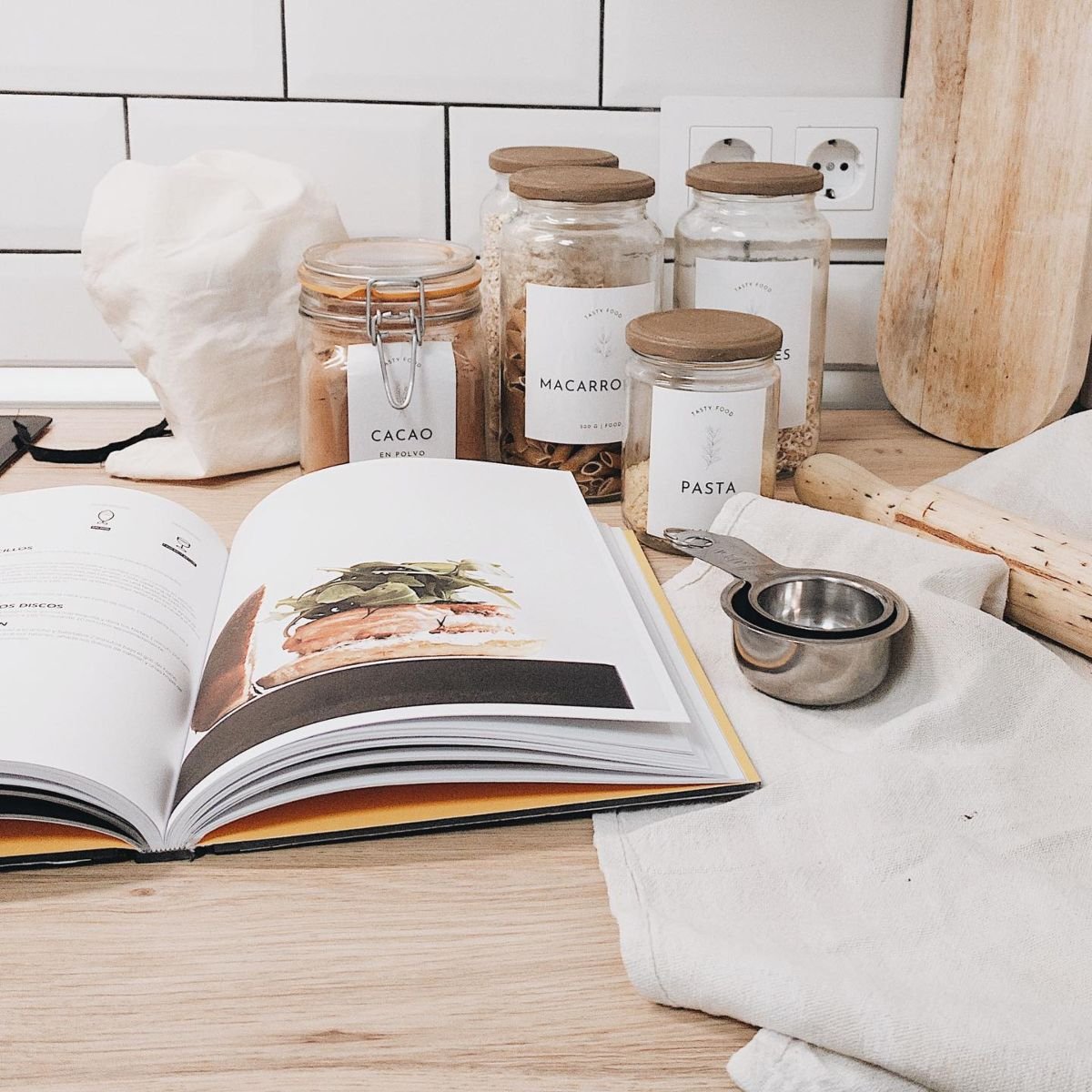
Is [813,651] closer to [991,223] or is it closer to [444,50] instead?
[991,223]

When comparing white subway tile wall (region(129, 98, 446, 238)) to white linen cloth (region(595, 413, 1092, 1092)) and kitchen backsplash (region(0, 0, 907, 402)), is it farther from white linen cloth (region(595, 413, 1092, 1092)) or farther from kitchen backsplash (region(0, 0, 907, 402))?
white linen cloth (region(595, 413, 1092, 1092))

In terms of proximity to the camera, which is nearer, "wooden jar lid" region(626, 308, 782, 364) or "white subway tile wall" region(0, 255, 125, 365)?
"wooden jar lid" region(626, 308, 782, 364)

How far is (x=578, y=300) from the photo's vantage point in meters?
0.84

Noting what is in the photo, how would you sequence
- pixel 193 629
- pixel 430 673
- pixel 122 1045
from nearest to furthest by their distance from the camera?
pixel 122 1045 → pixel 430 673 → pixel 193 629

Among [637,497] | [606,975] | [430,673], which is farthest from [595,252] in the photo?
[606,975]

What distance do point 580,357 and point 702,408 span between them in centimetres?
13

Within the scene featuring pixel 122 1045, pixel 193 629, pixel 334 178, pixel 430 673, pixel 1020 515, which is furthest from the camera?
pixel 334 178

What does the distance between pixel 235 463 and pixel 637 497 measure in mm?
331

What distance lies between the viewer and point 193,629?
0.64 meters

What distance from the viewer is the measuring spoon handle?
641 millimetres

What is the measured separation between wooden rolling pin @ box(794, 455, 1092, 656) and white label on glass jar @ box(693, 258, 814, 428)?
0.41 ft

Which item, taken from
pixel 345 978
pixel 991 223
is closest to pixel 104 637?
pixel 345 978

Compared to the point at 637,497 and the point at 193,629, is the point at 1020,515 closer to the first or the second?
the point at 637,497

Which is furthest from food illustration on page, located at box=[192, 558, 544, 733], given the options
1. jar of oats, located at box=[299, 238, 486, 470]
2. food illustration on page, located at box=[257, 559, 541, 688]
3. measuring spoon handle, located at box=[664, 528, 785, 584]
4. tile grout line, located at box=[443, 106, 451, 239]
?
tile grout line, located at box=[443, 106, 451, 239]
